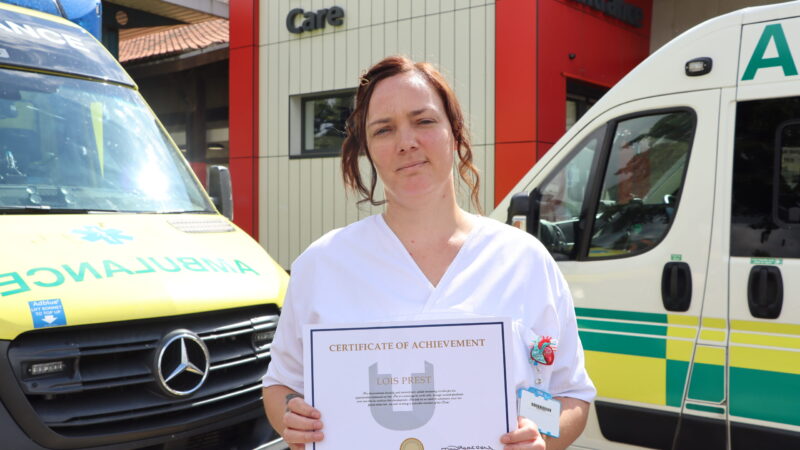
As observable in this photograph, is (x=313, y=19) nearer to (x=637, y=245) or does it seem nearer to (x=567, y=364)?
(x=637, y=245)

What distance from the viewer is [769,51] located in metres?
2.96

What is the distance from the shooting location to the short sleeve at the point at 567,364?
69.4 inches

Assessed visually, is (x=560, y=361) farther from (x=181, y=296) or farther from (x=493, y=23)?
(x=493, y=23)

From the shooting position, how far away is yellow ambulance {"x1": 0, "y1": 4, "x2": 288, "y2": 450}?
8.30 feet

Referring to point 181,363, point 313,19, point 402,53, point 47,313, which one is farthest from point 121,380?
point 313,19

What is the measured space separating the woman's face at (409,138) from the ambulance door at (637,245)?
5.81ft

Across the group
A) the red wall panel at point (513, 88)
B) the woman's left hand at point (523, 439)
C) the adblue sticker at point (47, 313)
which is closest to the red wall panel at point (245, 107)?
the red wall panel at point (513, 88)

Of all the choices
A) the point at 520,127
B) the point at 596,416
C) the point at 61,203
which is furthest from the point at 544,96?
the point at 61,203

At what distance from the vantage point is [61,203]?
10.8ft

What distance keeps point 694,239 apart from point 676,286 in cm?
22

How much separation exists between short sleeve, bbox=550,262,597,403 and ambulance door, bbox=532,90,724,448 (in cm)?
151

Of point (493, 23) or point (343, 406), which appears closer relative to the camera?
point (343, 406)

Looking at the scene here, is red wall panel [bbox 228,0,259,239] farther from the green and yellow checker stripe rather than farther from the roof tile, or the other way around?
the green and yellow checker stripe

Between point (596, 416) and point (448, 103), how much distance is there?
2.11m
